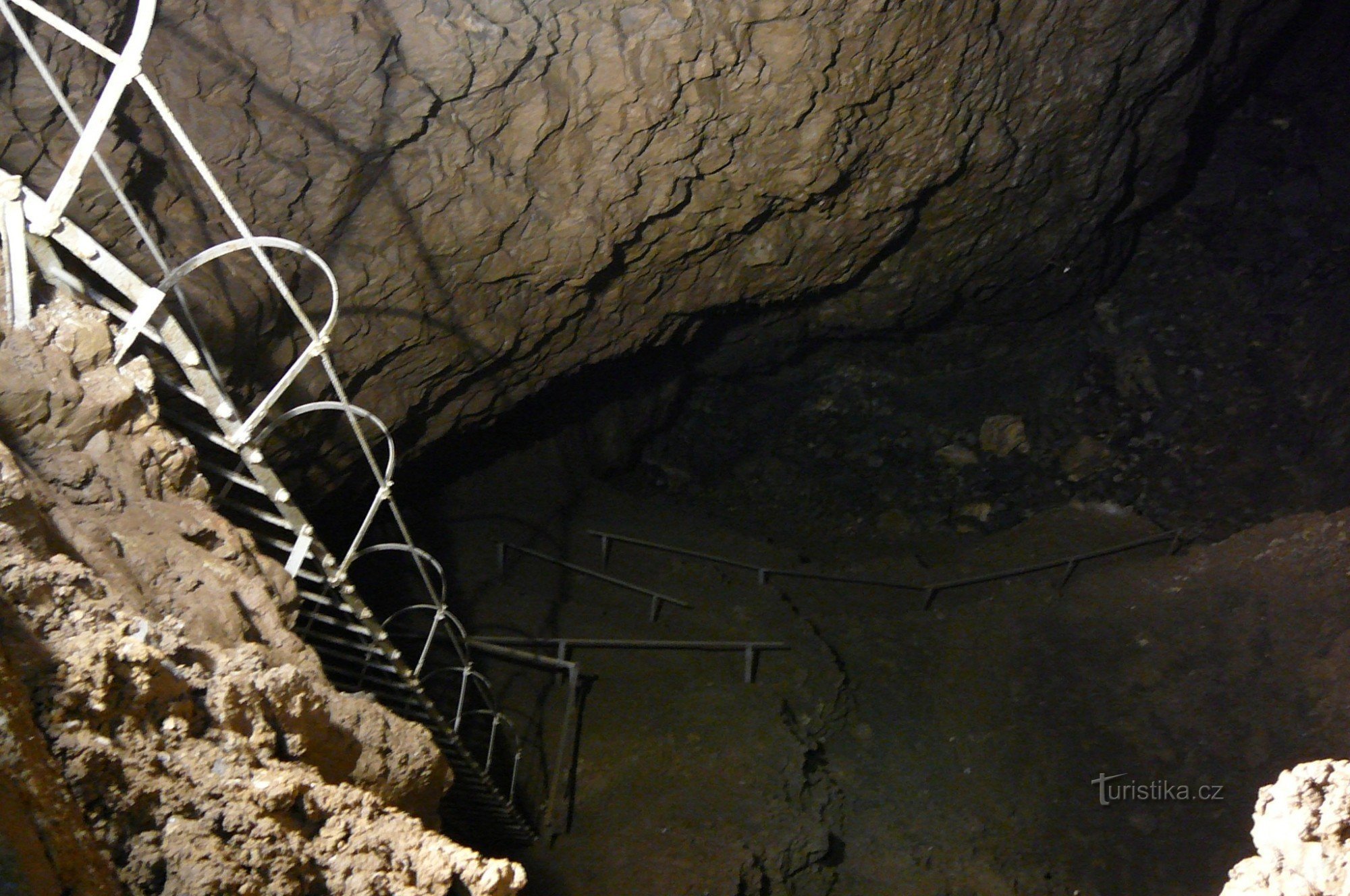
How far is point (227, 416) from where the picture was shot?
2.02 metres

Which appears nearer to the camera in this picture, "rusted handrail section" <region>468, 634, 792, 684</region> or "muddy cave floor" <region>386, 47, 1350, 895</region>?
"muddy cave floor" <region>386, 47, 1350, 895</region>

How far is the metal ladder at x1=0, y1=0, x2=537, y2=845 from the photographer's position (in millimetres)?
1659

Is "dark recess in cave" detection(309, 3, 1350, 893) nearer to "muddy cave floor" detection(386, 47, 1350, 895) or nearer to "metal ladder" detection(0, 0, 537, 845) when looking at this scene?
"muddy cave floor" detection(386, 47, 1350, 895)

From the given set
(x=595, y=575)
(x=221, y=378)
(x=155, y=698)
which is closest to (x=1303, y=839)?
(x=155, y=698)

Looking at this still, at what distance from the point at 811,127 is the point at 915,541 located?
394cm

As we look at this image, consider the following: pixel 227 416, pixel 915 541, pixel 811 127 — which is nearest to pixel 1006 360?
pixel 915 541

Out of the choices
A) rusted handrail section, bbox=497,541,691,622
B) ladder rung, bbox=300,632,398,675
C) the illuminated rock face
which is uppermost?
the illuminated rock face

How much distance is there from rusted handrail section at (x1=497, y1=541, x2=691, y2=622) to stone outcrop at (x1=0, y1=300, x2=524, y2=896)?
2.98m

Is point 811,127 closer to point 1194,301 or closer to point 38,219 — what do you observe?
point 38,219

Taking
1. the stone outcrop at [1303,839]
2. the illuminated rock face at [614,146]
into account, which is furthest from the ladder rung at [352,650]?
the stone outcrop at [1303,839]

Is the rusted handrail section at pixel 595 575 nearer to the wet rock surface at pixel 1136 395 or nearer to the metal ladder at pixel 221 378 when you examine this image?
the metal ladder at pixel 221 378

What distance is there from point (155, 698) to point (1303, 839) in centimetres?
232

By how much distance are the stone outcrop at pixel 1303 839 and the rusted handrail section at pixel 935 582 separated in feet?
13.5

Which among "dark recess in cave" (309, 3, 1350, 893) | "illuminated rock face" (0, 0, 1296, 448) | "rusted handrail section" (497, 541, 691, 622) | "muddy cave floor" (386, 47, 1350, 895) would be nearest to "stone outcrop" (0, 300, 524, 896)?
"illuminated rock face" (0, 0, 1296, 448)
